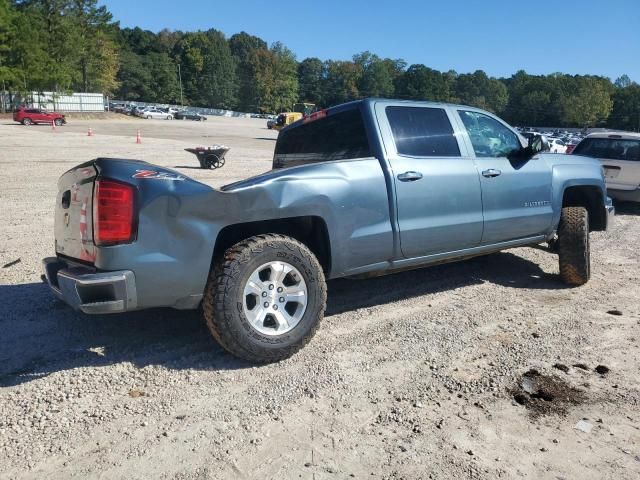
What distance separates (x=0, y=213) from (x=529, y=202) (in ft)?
26.7

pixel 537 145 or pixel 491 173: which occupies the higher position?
pixel 537 145

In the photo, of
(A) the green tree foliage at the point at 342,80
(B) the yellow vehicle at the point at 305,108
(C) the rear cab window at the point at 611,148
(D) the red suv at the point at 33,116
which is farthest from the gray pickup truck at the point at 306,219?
(A) the green tree foliage at the point at 342,80

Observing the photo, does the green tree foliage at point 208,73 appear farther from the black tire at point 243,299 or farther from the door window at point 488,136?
the black tire at point 243,299

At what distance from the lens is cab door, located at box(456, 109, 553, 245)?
4.96m

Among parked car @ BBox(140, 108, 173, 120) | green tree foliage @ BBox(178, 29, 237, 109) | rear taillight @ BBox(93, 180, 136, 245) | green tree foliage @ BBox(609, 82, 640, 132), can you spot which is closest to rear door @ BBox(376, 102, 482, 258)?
rear taillight @ BBox(93, 180, 136, 245)

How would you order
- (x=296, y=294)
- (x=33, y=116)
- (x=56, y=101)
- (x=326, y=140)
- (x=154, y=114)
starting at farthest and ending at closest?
(x=154, y=114) → (x=56, y=101) → (x=33, y=116) → (x=326, y=140) → (x=296, y=294)

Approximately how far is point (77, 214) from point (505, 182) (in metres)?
3.71

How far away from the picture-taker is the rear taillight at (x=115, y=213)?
3227 mm

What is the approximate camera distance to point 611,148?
35.4 feet

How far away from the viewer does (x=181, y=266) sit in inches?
134

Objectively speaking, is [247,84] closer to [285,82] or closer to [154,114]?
[285,82]

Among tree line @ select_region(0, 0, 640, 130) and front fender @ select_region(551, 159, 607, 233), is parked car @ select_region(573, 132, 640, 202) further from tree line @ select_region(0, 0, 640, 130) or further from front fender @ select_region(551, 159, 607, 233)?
tree line @ select_region(0, 0, 640, 130)

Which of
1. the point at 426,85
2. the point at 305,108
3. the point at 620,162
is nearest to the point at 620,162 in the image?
the point at 620,162

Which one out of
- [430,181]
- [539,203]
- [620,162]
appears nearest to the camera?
[430,181]
